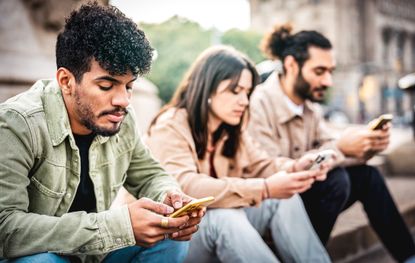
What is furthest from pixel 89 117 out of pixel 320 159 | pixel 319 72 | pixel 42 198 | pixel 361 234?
pixel 361 234

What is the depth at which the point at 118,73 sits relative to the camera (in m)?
1.89

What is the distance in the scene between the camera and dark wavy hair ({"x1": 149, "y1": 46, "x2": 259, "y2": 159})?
291cm

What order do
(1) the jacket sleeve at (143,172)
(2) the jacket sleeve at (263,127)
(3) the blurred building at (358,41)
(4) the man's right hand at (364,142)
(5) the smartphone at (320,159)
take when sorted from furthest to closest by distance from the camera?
(3) the blurred building at (358,41) → (2) the jacket sleeve at (263,127) → (4) the man's right hand at (364,142) → (5) the smartphone at (320,159) → (1) the jacket sleeve at (143,172)

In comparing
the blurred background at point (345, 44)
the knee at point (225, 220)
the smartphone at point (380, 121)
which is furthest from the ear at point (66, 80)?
the blurred background at point (345, 44)

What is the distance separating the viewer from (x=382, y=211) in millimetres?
3365

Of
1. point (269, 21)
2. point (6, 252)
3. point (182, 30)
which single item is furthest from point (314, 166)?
point (269, 21)

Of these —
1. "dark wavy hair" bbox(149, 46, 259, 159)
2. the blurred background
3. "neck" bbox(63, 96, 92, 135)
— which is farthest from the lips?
the blurred background

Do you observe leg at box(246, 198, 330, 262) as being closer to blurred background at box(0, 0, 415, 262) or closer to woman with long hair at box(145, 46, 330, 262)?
woman with long hair at box(145, 46, 330, 262)

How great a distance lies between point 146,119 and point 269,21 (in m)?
50.3

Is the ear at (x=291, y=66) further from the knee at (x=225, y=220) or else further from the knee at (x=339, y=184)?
the knee at (x=225, y=220)

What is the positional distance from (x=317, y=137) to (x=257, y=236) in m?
1.61

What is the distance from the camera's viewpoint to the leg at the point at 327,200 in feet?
9.82

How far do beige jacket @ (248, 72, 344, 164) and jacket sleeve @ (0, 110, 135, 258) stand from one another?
1.85 m

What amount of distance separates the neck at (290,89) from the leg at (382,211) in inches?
27.5
